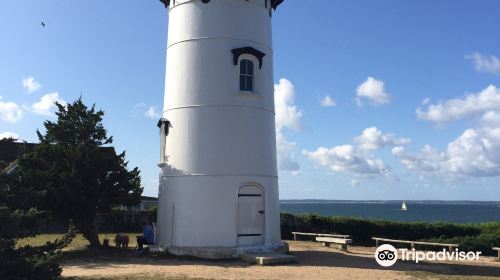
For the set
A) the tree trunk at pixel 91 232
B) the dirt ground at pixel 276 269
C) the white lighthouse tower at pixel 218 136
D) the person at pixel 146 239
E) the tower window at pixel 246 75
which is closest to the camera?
the dirt ground at pixel 276 269

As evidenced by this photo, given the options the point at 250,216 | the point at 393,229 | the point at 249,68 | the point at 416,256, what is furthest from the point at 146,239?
the point at 393,229

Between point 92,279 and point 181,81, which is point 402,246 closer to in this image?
point 181,81

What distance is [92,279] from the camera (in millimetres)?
12133

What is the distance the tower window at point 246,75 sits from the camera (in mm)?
17406

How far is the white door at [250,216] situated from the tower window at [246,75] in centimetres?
352

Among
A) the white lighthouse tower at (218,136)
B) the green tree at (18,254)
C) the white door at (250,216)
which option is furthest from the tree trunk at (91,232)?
the green tree at (18,254)

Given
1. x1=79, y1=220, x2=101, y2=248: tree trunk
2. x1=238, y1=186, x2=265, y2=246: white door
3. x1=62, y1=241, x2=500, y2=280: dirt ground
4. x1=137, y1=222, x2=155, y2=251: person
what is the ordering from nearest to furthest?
x1=62, y1=241, x2=500, y2=280: dirt ground
x1=238, y1=186, x2=265, y2=246: white door
x1=137, y1=222, x2=155, y2=251: person
x1=79, y1=220, x2=101, y2=248: tree trunk

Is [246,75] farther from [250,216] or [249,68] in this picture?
[250,216]

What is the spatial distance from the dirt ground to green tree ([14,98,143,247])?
8.15ft

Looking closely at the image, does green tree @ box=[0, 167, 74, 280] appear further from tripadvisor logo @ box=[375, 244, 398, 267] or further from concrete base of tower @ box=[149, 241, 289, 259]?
tripadvisor logo @ box=[375, 244, 398, 267]

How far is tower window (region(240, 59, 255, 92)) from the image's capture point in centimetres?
1741

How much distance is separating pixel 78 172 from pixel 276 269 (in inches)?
318

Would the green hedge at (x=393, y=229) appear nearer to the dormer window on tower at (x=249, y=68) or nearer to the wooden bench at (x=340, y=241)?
the wooden bench at (x=340, y=241)

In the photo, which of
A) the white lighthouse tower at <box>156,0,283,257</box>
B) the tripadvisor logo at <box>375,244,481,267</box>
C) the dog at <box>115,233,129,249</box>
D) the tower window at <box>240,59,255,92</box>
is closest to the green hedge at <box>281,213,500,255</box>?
the tripadvisor logo at <box>375,244,481,267</box>
